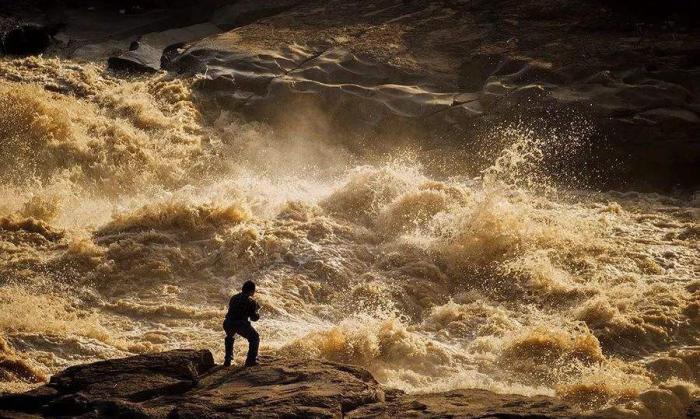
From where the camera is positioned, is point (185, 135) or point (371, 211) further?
point (185, 135)

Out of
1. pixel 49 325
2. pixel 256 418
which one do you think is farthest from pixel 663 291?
pixel 49 325

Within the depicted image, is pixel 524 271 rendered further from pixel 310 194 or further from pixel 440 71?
pixel 440 71

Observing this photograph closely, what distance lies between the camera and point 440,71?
1892cm

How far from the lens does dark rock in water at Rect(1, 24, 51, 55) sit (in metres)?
19.7

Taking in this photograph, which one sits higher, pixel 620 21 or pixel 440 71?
pixel 620 21

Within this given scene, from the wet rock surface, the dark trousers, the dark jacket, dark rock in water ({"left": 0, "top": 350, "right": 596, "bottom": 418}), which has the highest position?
the wet rock surface

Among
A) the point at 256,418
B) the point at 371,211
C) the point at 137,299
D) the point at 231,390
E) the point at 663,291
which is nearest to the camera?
the point at 256,418

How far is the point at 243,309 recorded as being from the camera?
780 cm

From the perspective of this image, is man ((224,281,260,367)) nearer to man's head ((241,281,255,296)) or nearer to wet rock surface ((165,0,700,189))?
man's head ((241,281,255,296))

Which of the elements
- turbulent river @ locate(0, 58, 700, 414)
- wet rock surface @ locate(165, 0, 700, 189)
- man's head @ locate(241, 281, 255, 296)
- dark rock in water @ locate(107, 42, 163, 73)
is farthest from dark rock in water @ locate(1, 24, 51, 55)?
man's head @ locate(241, 281, 255, 296)

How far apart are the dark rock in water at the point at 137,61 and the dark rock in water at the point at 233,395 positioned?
13.1m

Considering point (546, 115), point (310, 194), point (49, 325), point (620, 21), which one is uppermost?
point (620, 21)

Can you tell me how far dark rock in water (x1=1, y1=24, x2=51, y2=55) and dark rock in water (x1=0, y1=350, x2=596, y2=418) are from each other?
1438 cm

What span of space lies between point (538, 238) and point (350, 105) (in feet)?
20.2
